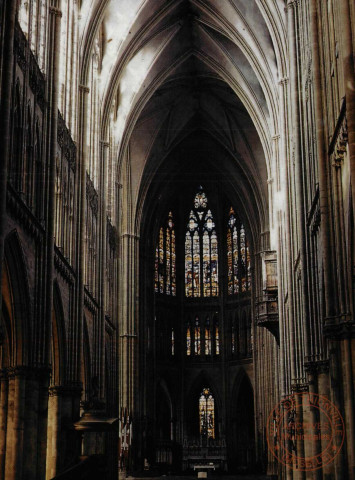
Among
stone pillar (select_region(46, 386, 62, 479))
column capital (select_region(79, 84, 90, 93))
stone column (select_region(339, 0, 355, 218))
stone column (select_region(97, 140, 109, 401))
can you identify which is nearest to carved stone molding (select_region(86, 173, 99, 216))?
stone column (select_region(97, 140, 109, 401))

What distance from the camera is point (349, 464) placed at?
1747 centimetres

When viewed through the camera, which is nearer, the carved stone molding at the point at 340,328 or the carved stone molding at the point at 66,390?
the carved stone molding at the point at 340,328

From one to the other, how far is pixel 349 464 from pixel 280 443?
20.6 m

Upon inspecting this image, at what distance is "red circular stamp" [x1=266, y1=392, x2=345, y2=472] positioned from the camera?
18.9 meters

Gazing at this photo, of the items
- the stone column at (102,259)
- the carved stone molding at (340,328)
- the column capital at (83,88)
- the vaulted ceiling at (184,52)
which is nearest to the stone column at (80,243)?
the column capital at (83,88)

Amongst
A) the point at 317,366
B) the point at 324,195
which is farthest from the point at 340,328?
the point at 317,366

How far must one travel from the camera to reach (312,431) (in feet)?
77.9

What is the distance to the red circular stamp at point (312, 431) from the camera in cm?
1885

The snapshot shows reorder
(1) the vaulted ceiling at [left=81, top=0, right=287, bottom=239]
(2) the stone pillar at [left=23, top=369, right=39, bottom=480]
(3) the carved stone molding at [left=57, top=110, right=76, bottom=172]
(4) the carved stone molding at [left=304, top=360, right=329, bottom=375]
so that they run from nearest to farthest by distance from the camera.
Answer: (2) the stone pillar at [left=23, top=369, right=39, bottom=480], (4) the carved stone molding at [left=304, top=360, right=329, bottom=375], (3) the carved stone molding at [left=57, top=110, right=76, bottom=172], (1) the vaulted ceiling at [left=81, top=0, right=287, bottom=239]

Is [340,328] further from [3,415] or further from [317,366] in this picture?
[3,415]

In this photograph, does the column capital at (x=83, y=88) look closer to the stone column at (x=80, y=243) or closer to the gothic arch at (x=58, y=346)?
the stone column at (x=80, y=243)

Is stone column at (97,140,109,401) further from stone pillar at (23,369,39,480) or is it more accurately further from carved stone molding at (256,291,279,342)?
stone pillar at (23,369,39,480)

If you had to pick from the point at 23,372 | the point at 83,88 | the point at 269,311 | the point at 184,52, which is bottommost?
the point at 23,372

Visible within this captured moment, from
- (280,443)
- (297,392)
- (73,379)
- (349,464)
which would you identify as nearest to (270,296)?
(280,443)
